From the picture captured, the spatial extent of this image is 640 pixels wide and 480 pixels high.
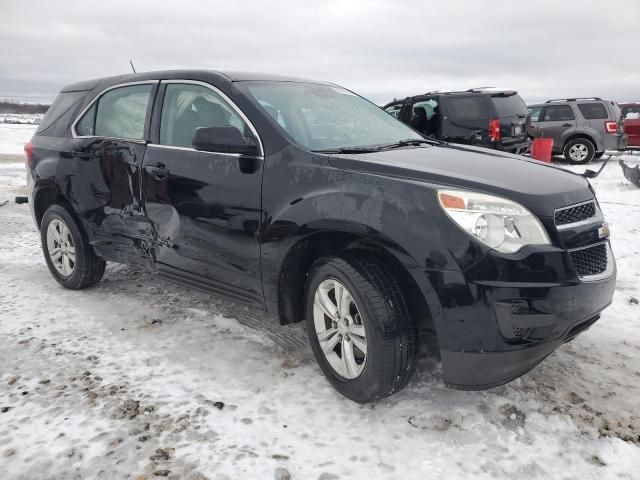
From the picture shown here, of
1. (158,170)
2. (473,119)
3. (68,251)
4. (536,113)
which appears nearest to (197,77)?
(158,170)

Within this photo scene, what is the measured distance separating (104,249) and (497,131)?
25.8 feet

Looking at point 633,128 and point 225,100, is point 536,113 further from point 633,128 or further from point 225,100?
point 225,100

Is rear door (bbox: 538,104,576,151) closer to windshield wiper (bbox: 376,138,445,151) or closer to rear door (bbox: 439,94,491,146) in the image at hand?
rear door (bbox: 439,94,491,146)

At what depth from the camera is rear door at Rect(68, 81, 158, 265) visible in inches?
145

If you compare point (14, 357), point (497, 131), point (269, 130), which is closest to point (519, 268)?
point (269, 130)

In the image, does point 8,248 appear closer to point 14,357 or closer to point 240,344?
point 14,357

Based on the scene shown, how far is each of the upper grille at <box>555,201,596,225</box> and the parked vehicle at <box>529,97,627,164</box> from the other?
38.9ft

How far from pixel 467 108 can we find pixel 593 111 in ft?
20.0

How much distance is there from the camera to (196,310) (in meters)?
3.98

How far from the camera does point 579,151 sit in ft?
46.1

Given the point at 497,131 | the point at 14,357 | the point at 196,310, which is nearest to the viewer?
the point at 14,357

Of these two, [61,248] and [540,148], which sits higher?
[540,148]

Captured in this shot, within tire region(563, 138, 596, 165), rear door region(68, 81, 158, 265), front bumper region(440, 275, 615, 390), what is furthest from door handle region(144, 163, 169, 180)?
tire region(563, 138, 596, 165)

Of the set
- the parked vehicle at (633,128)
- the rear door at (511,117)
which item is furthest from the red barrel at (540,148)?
the parked vehicle at (633,128)
